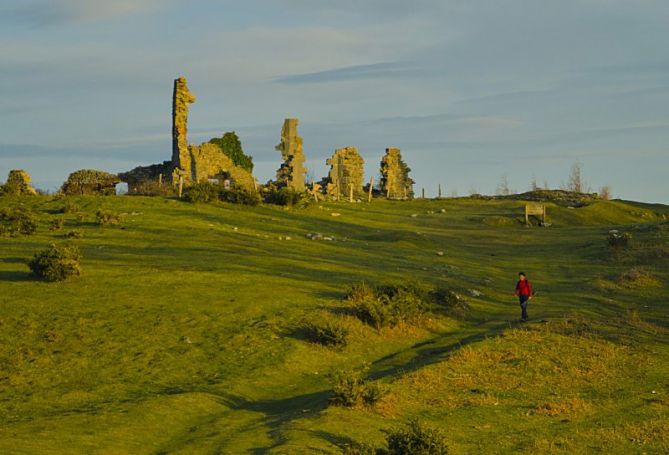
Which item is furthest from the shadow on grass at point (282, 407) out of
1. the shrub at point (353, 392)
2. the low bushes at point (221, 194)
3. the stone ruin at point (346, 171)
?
the stone ruin at point (346, 171)

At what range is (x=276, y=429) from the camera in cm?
2295

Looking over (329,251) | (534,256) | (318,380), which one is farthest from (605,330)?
(534,256)

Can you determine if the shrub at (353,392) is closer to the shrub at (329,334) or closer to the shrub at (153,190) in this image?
the shrub at (329,334)

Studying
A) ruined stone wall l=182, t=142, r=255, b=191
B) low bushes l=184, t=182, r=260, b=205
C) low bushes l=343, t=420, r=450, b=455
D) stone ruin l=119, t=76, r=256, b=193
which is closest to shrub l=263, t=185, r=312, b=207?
low bushes l=184, t=182, r=260, b=205

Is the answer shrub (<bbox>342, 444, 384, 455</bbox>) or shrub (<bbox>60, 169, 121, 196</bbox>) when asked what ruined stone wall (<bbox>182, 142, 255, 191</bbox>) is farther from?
shrub (<bbox>342, 444, 384, 455</bbox>)

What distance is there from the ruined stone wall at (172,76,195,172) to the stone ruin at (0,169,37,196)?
40.6 ft

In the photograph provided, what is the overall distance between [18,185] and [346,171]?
155ft

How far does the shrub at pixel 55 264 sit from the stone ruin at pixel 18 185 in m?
26.8

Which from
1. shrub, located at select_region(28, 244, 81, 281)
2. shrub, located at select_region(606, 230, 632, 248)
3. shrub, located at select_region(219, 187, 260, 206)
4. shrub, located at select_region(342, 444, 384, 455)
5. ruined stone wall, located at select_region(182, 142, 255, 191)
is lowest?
shrub, located at select_region(342, 444, 384, 455)

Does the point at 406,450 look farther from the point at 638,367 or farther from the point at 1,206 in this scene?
the point at 1,206

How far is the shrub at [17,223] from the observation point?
4741 centimetres

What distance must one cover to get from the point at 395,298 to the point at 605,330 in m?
6.94

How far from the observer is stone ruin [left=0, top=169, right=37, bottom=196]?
62312mm

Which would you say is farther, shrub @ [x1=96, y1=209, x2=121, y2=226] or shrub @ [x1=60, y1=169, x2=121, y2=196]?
shrub @ [x1=60, y1=169, x2=121, y2=196]
